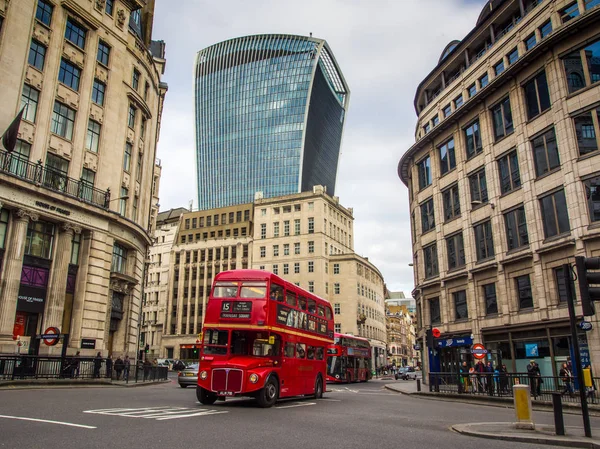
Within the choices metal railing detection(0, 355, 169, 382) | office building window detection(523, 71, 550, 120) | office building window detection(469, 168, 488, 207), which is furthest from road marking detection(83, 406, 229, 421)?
office building window detection(523, 71, 550, 120)

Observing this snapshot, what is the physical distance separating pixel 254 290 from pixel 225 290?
1.08 meters

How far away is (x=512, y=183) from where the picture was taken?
100 ft

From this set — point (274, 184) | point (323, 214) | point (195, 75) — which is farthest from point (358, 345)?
point (195, 75)

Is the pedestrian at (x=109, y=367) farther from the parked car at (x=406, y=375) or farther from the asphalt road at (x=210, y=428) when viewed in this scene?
the parked car at (x=406, y=375)

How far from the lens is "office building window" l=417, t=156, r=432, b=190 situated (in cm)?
4082

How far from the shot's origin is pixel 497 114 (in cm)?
3297

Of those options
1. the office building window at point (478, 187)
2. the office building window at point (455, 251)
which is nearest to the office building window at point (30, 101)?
the office building window at point (478, 187)

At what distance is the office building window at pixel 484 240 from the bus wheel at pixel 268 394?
2020 cm

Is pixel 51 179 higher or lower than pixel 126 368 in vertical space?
higher

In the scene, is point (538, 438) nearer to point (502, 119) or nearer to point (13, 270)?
point (13, 270)

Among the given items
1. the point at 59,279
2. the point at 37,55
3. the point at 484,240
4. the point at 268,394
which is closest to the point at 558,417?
the point at 268,394

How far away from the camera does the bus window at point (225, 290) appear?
1692 centimetres

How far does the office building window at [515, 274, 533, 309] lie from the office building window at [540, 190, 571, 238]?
2998 mm

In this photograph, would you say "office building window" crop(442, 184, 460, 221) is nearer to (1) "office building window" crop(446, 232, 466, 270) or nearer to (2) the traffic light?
(1) "office building window" crop(446, 232, 466, 270)
